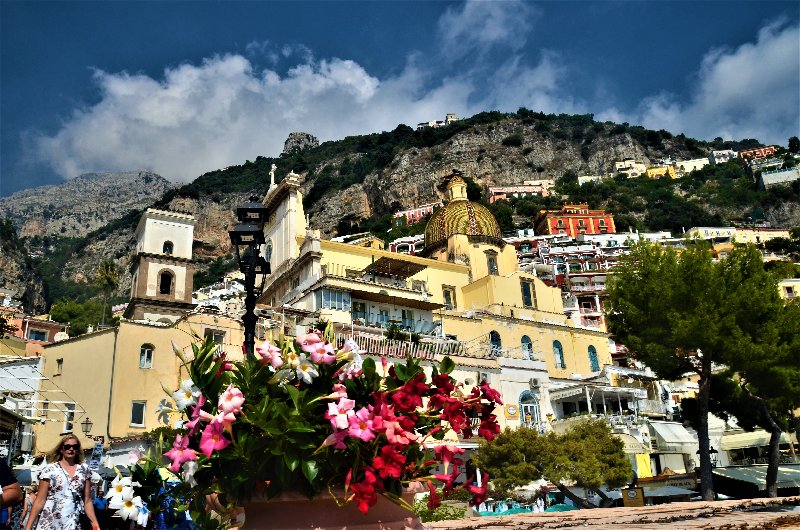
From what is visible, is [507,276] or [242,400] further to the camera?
[507,276]

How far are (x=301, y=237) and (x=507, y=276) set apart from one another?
13.2 meters

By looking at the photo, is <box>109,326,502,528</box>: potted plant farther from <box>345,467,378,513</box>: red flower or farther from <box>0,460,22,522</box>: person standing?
<box>0,460,22,522</box>: person standing

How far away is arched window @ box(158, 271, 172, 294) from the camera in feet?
128

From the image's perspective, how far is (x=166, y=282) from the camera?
3941cm

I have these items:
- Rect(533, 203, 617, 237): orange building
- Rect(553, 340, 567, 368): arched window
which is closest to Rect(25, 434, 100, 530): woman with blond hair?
Rect(553, 340, 567, 368): arched window

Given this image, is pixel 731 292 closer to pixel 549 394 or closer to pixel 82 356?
pixel 549 394

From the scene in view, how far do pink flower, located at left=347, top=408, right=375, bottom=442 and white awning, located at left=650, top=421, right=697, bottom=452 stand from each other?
115 ft

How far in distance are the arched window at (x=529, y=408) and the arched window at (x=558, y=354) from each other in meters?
7.76

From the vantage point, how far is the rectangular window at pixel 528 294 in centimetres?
4188

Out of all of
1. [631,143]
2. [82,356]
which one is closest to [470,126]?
[631,143]

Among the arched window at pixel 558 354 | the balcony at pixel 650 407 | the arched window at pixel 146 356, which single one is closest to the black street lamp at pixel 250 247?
the arched window at pixel 146 356

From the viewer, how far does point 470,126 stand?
142625 millimetres

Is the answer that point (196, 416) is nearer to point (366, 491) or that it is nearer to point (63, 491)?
point (366, 491)

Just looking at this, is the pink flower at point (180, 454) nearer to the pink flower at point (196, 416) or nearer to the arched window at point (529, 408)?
the pink flower at point (196, 416)
